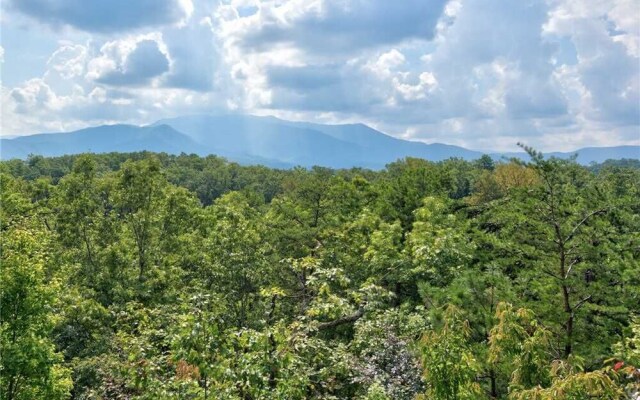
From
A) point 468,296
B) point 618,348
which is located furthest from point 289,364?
point 618,348

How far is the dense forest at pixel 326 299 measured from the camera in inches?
281

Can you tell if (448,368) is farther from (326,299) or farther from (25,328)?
(25,328)

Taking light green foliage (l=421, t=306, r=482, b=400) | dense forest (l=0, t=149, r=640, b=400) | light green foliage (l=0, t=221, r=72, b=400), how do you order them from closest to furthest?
1. light green foliage (l=421, t=306, r=482, b=400)
2. dense forest (l=0, t=149, r=640, b=400)
3. light green foliage (l=0, t=221, r=72, b=400)

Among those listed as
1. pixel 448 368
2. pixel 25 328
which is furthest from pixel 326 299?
pixel 25 328

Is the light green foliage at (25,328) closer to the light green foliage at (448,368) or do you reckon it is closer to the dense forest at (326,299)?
the dense forest at (326,299)

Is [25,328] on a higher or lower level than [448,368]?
lower

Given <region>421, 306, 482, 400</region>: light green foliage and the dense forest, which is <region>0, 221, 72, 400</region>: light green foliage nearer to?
the dense forest

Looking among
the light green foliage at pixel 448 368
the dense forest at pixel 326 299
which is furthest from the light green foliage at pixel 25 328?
the light green foliage at pixel 448 368

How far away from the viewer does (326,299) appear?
39.4 ft

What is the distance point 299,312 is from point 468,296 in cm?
669

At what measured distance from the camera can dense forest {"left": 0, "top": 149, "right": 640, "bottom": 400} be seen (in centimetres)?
714

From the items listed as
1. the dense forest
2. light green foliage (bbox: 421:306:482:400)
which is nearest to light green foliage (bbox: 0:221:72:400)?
the dense forest

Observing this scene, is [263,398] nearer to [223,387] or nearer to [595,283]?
[223,387]

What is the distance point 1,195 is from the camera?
76.9 feet
